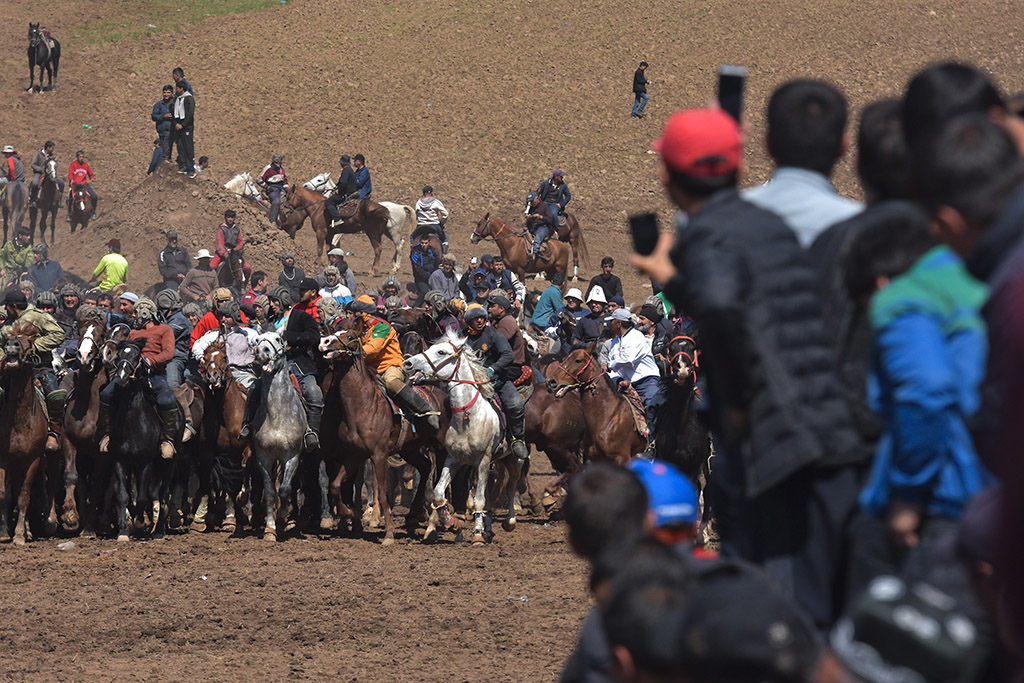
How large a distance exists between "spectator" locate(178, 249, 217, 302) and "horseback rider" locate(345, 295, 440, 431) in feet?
38.8

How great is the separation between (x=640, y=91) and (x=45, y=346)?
108 ft

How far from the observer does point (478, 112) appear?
4622 cm

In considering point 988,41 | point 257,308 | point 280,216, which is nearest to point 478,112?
point 280,216

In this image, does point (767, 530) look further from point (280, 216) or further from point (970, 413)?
point (280, 216)

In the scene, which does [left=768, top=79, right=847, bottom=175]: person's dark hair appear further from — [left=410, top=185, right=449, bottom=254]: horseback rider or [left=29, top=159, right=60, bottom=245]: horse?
[left=29, top=159, right=60, bottom=245]: horse

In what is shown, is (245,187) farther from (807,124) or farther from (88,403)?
(807,124)

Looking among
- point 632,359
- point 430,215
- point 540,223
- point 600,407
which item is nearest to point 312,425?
point 600,407

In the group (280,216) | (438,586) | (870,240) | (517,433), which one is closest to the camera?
(870,240)

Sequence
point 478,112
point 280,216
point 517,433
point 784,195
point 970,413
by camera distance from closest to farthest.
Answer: point 970,413 < point 784,195 < point 517,433 < point 280,216 < point 478,112

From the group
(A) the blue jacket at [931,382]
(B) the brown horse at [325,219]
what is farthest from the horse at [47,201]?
(A) the blue jacket at [931,382]

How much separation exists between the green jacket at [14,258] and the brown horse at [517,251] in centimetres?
1016

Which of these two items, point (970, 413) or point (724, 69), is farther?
point (724, 69)

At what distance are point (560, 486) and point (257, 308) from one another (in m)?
4.72

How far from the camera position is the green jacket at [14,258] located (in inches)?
1166
